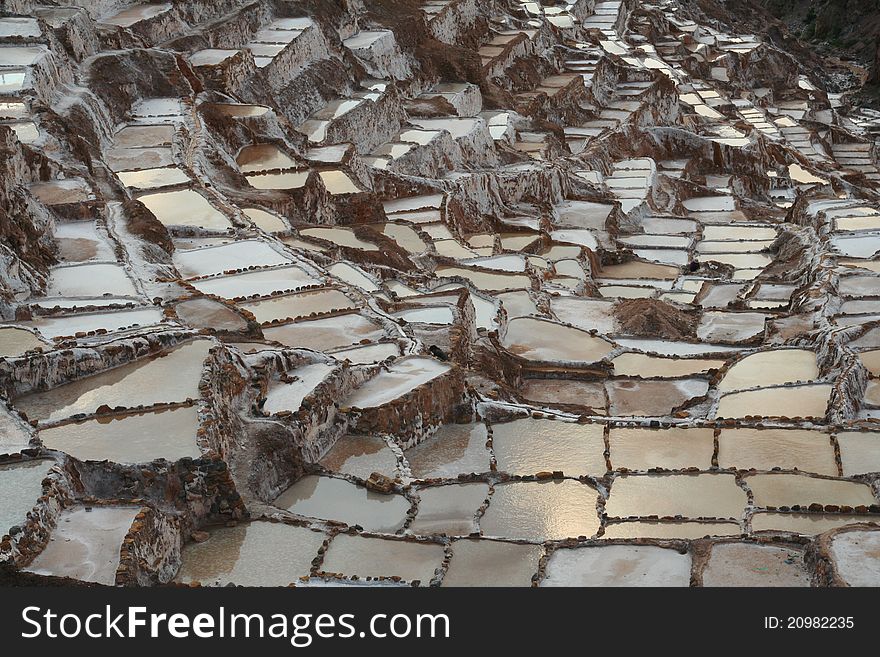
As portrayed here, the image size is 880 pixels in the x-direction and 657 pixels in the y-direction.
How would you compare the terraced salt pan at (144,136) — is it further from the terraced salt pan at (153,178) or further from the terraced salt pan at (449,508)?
the terraced salt pan at (449,508)

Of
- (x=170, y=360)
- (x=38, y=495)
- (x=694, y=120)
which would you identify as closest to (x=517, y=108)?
(x=694, y=120)

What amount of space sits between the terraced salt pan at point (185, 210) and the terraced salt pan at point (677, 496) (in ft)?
29.4

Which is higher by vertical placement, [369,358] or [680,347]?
[369,358]

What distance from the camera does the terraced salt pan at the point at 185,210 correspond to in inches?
722

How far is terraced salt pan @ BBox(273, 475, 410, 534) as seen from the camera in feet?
36.0

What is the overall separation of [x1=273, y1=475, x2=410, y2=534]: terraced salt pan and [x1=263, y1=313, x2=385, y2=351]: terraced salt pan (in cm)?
282

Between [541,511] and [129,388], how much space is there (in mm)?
4258

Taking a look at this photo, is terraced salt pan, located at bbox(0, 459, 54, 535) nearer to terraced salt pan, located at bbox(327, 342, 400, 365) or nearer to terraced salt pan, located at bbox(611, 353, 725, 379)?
terraced salt pan, located at bbox(327, 342, 400, 365)

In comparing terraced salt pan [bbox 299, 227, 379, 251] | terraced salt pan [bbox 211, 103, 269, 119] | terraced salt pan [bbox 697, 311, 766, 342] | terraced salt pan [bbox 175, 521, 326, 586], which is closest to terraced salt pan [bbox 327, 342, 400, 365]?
terraced salt pan [bbox 175, 521, 326, 586]

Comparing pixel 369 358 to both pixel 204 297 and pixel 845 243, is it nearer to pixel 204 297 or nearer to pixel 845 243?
pixel 204 297

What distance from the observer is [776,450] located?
41.4ft

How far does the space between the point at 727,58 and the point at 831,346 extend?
111 ft

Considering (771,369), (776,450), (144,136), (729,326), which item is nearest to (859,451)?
(776,450)

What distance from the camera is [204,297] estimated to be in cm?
1500
